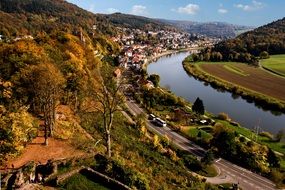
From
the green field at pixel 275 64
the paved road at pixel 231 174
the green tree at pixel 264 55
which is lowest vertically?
the paved road at pixel 231 174

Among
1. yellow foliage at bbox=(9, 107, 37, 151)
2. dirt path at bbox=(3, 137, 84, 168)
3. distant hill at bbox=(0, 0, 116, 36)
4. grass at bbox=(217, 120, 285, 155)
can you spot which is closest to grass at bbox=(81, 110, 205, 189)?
dirt path at bbox=(3, 137, 84, 168)

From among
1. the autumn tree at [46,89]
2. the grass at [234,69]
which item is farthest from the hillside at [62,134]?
the grass at [234,69]

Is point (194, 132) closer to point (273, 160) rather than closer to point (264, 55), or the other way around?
point (273, 160)

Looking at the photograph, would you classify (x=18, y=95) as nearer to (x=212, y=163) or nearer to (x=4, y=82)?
(x=4, y=82)

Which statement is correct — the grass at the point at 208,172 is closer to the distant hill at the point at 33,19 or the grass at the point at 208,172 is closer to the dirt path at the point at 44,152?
the dirt path at the point at 44,152

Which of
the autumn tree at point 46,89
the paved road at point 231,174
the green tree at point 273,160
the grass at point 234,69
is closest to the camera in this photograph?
the autumn tree at point 46,89

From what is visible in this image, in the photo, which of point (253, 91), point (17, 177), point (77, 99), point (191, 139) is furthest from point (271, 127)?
point (17, 177)

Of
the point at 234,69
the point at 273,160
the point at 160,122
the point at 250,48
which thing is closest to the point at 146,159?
the point at 273,160
